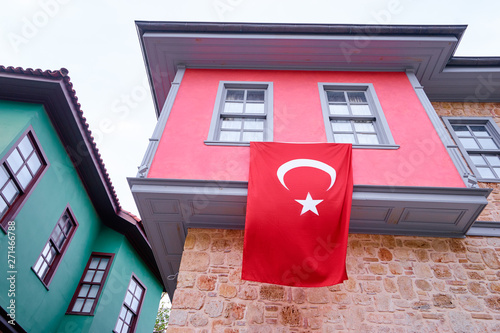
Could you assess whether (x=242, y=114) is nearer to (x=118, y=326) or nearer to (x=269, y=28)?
(x=269, y=28)

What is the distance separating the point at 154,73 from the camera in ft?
24.3

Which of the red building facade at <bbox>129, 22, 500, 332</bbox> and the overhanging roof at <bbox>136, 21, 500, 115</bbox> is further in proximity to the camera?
the overhanging roof at <bbox>136, 21, 500, 115</bbox>

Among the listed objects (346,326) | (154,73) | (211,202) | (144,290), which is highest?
(154,73)

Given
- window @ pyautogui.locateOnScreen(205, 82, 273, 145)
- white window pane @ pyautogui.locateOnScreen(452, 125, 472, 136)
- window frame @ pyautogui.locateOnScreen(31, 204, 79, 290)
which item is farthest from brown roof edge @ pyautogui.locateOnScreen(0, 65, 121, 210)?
white window pane @ pyautogui.locateOnScreen(452, 125, 472, 136)

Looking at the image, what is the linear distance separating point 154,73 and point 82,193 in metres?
4.11

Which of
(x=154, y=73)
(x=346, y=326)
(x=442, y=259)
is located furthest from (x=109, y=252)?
(x=442, y=259)

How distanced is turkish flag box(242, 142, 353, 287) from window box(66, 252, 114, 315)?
6185 millimetres

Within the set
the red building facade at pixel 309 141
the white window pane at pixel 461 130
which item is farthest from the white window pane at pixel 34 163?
the white window pane at pixel 461 130

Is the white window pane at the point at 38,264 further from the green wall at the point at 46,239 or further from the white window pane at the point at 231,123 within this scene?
the white window pane at the point at 231,123

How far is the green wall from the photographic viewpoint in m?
6.57

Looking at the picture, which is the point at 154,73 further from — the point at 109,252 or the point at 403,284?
the point at 403,284

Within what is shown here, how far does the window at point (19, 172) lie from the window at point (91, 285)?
320cm

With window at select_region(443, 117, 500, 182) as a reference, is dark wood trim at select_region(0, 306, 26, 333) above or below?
below

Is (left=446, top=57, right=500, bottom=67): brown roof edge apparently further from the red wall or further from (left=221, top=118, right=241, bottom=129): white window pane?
(left=221, top=118, right=241, bottom=129): white window pane
